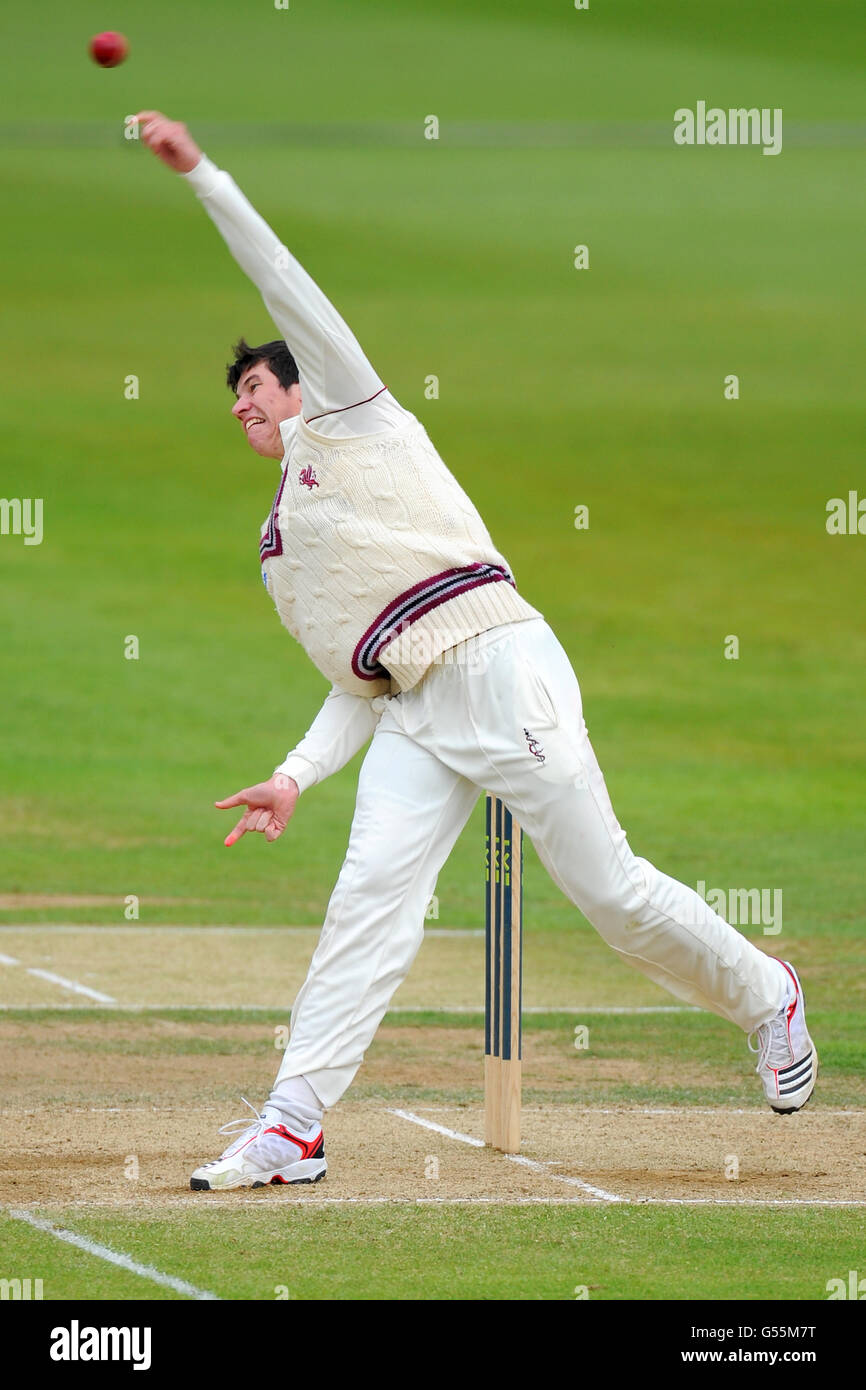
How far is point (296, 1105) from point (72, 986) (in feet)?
16.2

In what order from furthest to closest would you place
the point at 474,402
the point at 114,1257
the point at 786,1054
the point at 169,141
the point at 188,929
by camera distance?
the point at 474,402, the point at 188,929, the point at 786,1054, the point at 169,141, the point at 114,1257

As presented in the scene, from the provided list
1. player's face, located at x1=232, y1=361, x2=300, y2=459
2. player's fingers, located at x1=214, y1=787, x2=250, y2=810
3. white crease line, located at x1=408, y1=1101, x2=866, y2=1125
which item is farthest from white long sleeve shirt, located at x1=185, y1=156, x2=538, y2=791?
white crease line, located at x1=408, y1=1101, x2=866, y2=1125

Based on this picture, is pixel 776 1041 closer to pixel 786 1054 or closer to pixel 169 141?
pixel 786 1054

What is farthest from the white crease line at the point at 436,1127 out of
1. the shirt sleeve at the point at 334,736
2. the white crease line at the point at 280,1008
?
the white crease line at the point at 280,1008

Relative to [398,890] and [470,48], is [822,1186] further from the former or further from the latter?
[470,48]

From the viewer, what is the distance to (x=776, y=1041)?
5.88 m

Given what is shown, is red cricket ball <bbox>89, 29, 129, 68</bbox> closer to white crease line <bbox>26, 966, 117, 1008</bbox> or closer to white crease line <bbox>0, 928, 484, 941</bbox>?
white crease line <bbox>26, 966, 117, 1008</bbox>

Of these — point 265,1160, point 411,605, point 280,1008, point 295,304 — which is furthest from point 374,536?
point 280,1008

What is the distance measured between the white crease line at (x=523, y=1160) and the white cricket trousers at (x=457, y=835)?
641 mm

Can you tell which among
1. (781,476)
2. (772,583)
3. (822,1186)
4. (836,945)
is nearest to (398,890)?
(822,1186)

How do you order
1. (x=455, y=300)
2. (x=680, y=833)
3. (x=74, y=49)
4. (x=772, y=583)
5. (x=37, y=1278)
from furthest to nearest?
(x=74, y=49) < (x=455, y=300) < (x=772, y=583) < (x=680, y=833) < (x=37, y=1278)

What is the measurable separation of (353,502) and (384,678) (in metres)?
0.51

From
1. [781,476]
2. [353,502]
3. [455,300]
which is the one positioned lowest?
[353,502]

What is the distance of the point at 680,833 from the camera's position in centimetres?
1627
